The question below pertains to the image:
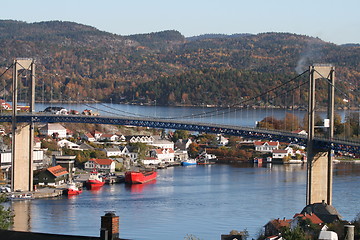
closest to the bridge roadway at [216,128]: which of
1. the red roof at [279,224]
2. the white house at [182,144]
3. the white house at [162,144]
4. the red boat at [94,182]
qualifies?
the red boat at [94,182]

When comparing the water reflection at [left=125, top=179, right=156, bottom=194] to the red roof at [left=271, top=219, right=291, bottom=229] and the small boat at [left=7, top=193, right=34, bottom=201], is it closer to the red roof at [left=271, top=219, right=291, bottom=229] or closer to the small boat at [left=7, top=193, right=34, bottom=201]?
the small boat at [left=7, top=193, right=34, bottom=201]

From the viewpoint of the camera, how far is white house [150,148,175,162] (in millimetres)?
29572

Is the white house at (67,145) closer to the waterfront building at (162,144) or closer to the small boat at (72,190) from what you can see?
the waterfront building at (162,144)

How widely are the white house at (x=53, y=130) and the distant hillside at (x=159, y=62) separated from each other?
21.6m

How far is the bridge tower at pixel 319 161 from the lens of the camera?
1659cm

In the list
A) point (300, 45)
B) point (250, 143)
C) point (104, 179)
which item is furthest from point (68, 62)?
point (104, 179)

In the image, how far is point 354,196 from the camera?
60.8 ft

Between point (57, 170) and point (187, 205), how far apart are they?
5823mm

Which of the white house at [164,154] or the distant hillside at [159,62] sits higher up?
the distant hillside at [159,62]

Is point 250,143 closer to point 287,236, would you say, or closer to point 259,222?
point 259,222

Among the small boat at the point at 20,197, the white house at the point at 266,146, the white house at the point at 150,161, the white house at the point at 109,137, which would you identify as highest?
the white house at the point at 109,137

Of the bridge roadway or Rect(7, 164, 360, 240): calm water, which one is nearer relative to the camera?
Rect(7, 164, 360, 240): calm water

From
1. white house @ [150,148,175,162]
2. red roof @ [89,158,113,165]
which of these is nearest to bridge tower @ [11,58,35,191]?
red roof @ [89,158,113,165]

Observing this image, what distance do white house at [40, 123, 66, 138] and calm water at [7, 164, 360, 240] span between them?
321 inches
